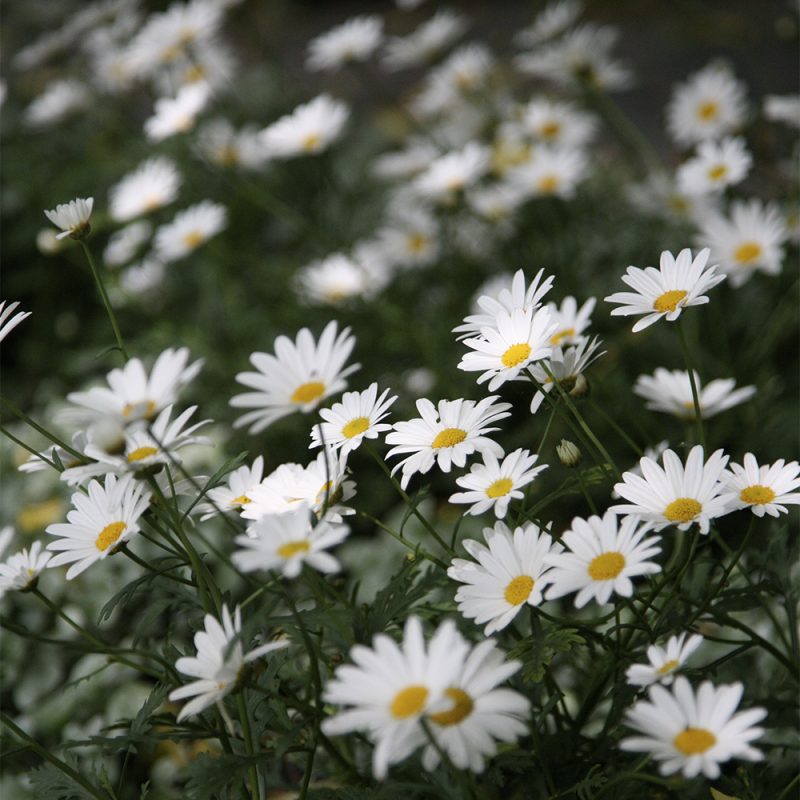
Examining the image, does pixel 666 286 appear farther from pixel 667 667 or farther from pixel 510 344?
pixel 667 667

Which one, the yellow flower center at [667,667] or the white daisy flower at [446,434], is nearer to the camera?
the yellow flower center at [667,667]

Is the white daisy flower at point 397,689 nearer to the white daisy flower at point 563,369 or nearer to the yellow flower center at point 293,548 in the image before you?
the yellow flower center at point 293,548

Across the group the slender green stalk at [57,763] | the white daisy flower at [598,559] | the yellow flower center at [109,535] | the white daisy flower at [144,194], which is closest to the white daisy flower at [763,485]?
the white daisy flower at [598,559]

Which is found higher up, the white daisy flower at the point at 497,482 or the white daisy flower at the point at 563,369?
the white daisy flower at the point at 563,369

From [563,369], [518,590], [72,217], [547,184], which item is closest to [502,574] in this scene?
[518,590]

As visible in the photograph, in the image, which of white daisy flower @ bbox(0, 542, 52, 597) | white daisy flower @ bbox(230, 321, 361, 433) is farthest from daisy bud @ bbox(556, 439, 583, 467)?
white daisy flower @ bbox(0, 542, 52, 597)

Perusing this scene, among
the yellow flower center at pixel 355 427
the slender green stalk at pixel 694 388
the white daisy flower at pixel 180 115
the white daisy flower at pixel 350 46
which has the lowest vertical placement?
the slender green stalk at pixel 694 388

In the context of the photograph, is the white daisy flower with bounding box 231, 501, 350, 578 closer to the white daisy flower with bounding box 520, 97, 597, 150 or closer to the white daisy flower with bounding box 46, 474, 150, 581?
the white daisy flower with bounding box 46, 474, 150, 581

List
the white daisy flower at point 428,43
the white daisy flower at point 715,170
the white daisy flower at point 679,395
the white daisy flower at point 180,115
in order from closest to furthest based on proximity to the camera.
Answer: the white daisy flower at point 679,395 < the white daisy flower at point 715,170 < the white daisy flower at point 180,115 < the white daisy flower at point 428,43
